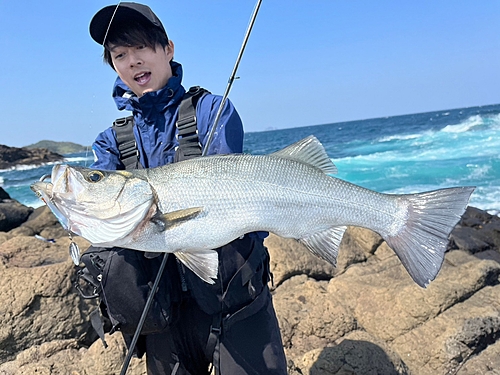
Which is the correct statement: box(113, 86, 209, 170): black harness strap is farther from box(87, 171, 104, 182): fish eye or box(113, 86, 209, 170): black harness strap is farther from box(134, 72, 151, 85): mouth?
box(87, 171, 104, 182): fish eye

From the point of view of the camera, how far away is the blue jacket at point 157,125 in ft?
8.41

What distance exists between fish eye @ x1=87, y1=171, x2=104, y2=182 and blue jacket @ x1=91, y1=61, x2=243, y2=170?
49 centimetres

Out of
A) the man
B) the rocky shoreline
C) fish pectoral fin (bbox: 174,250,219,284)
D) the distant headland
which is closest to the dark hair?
the man

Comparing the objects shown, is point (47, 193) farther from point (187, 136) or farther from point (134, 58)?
point (134, 58)

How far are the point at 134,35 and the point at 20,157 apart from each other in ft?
215

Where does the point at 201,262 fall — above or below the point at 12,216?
above

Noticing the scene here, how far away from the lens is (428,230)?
7.85 ft

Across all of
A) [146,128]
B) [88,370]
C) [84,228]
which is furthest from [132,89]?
[88,370]

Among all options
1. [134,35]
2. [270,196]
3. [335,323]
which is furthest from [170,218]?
[335,323]

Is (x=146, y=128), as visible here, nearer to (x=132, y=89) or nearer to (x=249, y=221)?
(x=132, y=89)

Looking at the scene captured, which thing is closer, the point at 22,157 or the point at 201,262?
the point at 201,262

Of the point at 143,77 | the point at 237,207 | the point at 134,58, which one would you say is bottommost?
the point at 237,207

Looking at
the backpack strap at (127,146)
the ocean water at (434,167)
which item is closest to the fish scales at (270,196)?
the backpack strap at (127,146)

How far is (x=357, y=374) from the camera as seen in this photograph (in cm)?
360
